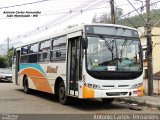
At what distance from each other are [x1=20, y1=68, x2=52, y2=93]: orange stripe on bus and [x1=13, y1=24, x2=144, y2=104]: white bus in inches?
42.0

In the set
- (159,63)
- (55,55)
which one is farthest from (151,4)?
(159,63)

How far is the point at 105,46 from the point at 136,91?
6.75 feet

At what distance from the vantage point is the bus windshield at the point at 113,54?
43.8 feet

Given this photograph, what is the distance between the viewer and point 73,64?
14328 millimetres

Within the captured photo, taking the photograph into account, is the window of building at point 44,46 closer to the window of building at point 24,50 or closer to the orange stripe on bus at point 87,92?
the window of building at point 24,50

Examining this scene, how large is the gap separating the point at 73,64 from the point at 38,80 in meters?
4.68

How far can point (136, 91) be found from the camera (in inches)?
552

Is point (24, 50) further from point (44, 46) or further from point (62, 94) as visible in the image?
point (62, 94)

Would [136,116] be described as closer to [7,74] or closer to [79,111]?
[79,111]

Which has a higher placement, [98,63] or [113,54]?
[113,54]

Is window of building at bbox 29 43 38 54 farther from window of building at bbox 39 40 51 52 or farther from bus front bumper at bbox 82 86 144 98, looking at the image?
bus front bumper at bbox 82 86 144 98

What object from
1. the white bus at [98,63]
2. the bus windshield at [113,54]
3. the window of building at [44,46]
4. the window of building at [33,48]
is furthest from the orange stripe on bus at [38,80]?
the bus windshield at [113,54]

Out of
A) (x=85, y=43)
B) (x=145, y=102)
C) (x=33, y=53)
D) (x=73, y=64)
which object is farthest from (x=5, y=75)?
(x=85, y=43)

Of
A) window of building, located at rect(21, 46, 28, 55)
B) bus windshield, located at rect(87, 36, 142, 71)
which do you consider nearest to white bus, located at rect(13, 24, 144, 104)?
bus windshield, located at rect(87, 36, 142, 71)
